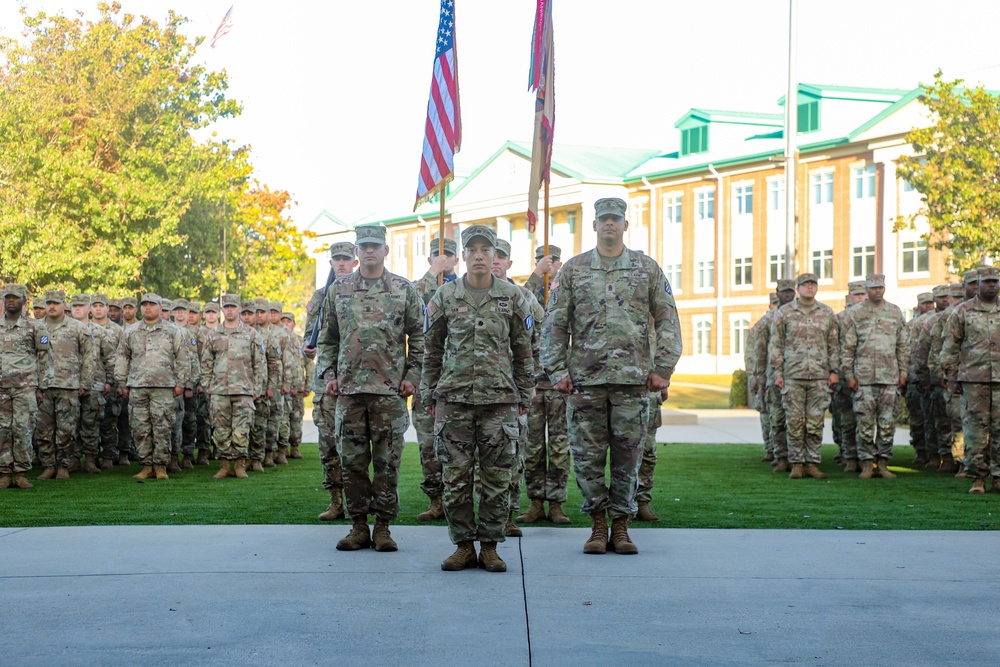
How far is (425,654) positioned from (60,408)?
986 cm

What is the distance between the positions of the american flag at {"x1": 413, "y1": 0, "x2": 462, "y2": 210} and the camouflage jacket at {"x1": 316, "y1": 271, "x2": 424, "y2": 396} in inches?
94.2

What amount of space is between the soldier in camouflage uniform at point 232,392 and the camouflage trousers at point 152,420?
582 millimetres

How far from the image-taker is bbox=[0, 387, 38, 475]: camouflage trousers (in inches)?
489

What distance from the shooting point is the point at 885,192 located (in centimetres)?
4647

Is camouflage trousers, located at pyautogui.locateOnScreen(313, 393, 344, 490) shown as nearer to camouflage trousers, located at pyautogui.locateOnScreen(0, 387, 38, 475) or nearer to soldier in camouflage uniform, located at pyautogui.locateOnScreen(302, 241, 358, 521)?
soldier in camouflage uniform, located at pyautogui.locateOnScreen(302, 241, 358, 521)

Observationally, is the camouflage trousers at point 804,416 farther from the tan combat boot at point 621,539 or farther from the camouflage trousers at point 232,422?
the camouflage trousers at point 232,422

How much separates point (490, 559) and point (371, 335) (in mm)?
1821

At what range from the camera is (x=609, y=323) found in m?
7.88

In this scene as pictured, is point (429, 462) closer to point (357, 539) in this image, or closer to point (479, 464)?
point (357, 539)

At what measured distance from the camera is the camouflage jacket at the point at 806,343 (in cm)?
1329

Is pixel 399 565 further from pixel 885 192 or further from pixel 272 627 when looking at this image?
pixel 885 192

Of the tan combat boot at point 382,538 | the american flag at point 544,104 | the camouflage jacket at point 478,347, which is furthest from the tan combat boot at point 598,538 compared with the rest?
the american flag at point 544,104

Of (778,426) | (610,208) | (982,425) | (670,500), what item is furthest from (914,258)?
(610,208)

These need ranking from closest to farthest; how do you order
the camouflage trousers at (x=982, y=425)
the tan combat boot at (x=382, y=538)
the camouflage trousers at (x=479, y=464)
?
the camouflage trousers at (x=479, y=464) < the tan combat boot at (x=382, y=538) < the camouflage trousers at (x=982, y=425)
